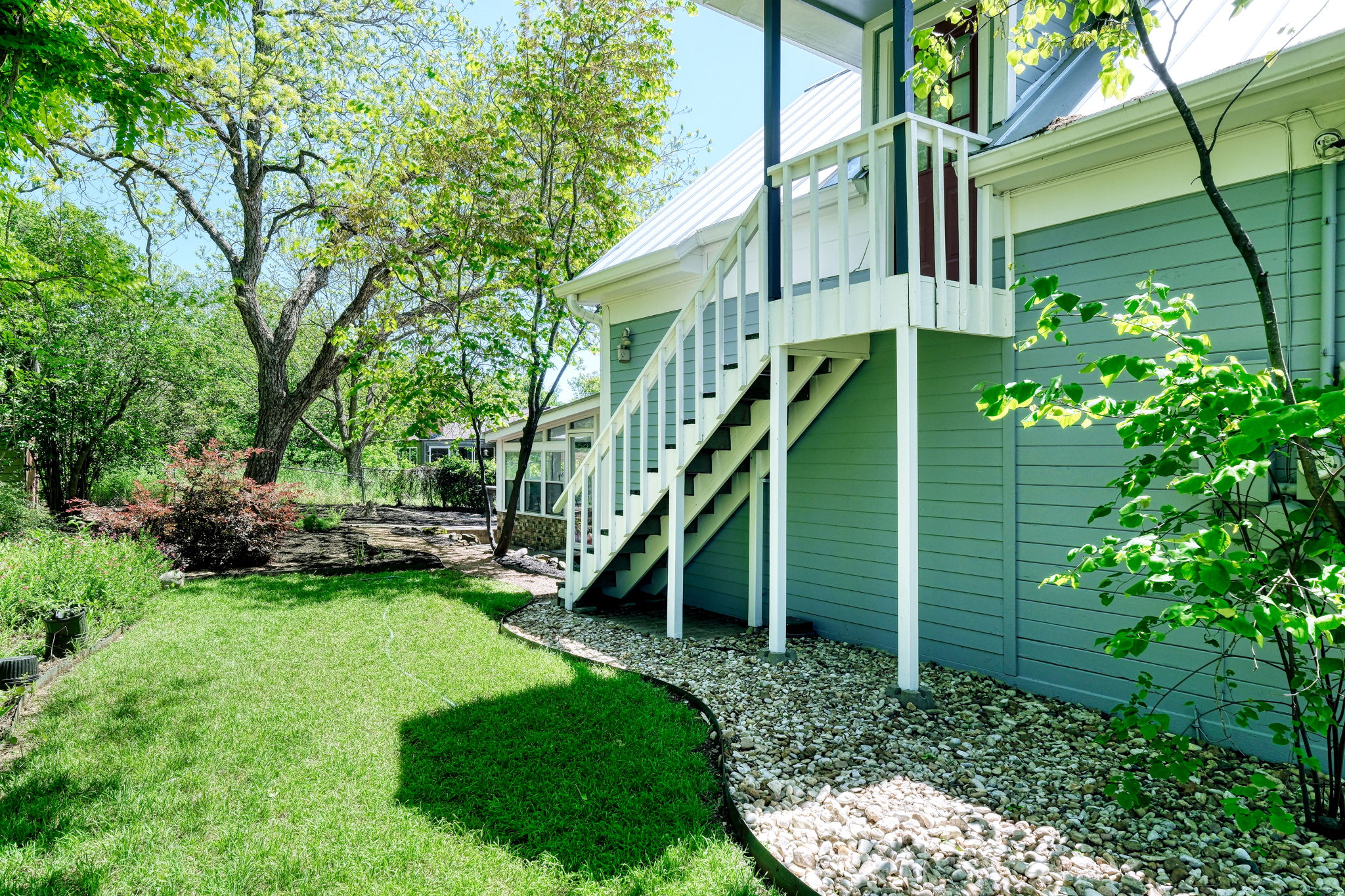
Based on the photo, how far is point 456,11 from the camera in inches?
515

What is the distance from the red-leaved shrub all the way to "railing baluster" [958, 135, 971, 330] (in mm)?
9319

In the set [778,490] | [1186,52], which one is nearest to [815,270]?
[778,490]

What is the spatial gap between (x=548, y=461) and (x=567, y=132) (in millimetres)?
7273

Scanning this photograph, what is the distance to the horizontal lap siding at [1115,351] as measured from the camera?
3.57m

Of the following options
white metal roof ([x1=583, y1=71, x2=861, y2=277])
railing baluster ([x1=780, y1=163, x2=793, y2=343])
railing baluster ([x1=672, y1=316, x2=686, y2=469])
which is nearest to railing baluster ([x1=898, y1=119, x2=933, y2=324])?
railing baluster ([x1=780, y1=163, x2=793, y2=343])

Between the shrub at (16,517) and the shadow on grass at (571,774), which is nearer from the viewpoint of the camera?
the shadow on grass at (571,774)

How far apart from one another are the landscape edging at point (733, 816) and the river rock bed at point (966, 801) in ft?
0.15

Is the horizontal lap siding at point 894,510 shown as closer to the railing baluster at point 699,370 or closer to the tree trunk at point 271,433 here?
the railing baluster at point 699,370

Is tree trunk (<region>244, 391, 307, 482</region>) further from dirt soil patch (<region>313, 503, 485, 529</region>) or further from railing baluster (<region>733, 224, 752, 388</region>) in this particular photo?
railing baluster (<region>733, 224, 752, 388</region>)

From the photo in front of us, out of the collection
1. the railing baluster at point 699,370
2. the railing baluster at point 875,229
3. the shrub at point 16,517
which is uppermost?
the railing baluster at point 875,229

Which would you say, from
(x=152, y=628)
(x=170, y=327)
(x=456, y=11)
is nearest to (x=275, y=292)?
(x=170, y=327)

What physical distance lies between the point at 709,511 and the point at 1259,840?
4861mm

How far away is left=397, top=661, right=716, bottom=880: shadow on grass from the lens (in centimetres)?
300

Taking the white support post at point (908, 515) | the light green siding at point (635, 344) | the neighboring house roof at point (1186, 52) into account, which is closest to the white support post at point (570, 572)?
the light green siding at point (635, 344)
